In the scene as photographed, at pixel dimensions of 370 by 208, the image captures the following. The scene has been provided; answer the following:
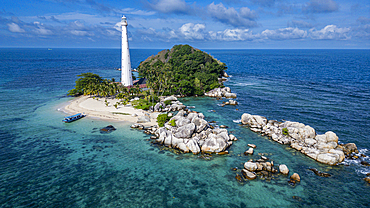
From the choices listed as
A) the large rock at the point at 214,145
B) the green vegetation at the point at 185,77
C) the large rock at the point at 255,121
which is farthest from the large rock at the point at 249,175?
the green vegetation at the point at 185,77

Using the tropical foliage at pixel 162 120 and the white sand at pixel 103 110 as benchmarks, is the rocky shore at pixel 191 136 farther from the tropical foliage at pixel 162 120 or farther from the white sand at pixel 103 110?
the white sand at pixel 103 110

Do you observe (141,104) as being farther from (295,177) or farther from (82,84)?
(295,177)

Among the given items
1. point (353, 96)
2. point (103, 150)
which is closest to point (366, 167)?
point (103, 150)

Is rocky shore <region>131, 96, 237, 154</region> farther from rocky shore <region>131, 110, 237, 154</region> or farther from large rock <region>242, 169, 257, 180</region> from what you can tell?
large rock <region>242, 169, 257, 180</region>

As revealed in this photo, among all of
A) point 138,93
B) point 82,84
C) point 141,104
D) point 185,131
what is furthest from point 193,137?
point 82,84

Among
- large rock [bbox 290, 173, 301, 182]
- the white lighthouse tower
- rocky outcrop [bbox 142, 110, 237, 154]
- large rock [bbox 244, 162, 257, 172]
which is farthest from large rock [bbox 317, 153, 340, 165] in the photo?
the white lighthouse tower

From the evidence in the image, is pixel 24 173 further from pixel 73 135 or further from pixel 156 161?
pixel 156 161

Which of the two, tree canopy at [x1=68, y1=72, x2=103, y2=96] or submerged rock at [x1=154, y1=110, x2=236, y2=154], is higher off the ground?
tree canopy at [x1=68, y1=72, x2=103, y2=96]
